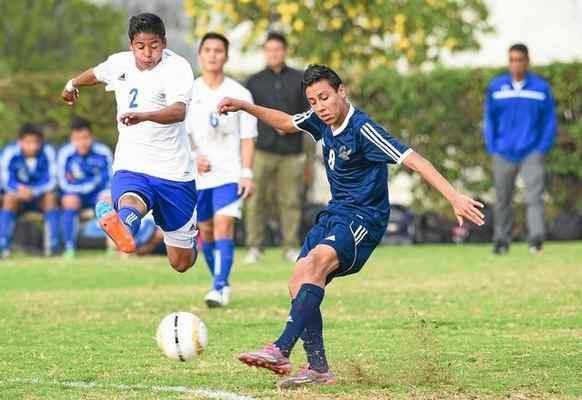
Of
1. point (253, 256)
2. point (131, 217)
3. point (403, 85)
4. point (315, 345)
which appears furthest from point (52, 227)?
point (315, 345)

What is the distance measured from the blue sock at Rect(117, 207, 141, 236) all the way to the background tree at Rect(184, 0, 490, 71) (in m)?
14.9

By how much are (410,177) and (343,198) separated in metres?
14.7

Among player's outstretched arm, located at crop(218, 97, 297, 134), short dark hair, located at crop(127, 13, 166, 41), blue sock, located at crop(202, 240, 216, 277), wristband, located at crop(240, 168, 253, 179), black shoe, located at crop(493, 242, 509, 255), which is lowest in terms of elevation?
black shoe, located at crop(493, 242, 509, 255)

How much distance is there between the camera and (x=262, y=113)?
8602mm

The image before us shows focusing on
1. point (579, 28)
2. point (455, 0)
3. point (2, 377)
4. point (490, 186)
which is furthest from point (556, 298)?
point (579, 28)

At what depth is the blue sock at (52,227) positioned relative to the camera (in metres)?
20.4

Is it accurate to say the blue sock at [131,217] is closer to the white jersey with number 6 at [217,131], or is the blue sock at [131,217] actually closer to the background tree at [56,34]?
the white jersey with number 6 at [217,131]

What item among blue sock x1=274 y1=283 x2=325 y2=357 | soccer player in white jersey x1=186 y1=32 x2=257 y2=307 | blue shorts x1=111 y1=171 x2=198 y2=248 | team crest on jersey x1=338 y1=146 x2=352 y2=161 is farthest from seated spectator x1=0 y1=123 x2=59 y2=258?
blue sock x1=274 y1=283 x2=325 y2=357

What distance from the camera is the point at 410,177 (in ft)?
75.1

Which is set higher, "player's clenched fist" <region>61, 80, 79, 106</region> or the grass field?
"player's clenched fist" <region>61, 80, 79, 106</region>

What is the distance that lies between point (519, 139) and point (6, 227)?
704 centimetres

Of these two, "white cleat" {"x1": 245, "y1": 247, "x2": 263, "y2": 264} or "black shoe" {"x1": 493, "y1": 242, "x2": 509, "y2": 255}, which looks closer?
"white cleat" {"x1": 245, "y1": 247, "x2": 263, "y2": 264}

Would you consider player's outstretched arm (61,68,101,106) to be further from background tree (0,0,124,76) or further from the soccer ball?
background tree (0,0,124,76)

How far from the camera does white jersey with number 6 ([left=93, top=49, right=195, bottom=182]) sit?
9.81 meters
